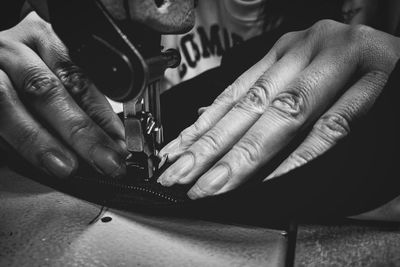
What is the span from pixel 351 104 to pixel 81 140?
0.53 metres

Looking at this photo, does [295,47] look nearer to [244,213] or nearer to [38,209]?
[244,213]

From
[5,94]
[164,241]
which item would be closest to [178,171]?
[164,241]

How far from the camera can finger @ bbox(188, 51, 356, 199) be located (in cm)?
63

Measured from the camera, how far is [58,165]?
2.17ft

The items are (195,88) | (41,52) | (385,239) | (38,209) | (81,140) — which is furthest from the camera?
(195,88)

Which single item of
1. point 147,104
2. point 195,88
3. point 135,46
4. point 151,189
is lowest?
point 195,88

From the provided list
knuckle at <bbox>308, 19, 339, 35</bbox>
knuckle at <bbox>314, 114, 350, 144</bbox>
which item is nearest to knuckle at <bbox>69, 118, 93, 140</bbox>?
knuckle at <bbox>314, 114, 350, 144</bbox>

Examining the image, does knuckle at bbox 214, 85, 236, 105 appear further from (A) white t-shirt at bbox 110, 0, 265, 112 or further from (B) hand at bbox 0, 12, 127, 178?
(A) white t-shirt at bbox 110, 0, 265, 112

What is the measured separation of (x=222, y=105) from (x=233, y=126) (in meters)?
0.17

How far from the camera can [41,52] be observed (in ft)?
2.73

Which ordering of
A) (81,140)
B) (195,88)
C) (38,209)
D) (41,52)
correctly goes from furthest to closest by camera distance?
(195,88) < (41,52) < (81,140) < (38,209)

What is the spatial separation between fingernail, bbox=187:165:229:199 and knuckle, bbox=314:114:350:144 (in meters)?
0.20

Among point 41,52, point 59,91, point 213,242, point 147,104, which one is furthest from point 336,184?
point 41,52

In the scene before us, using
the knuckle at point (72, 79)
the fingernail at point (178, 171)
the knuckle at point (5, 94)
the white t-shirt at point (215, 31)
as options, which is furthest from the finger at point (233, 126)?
the white t-shirt at point (215, 31)
